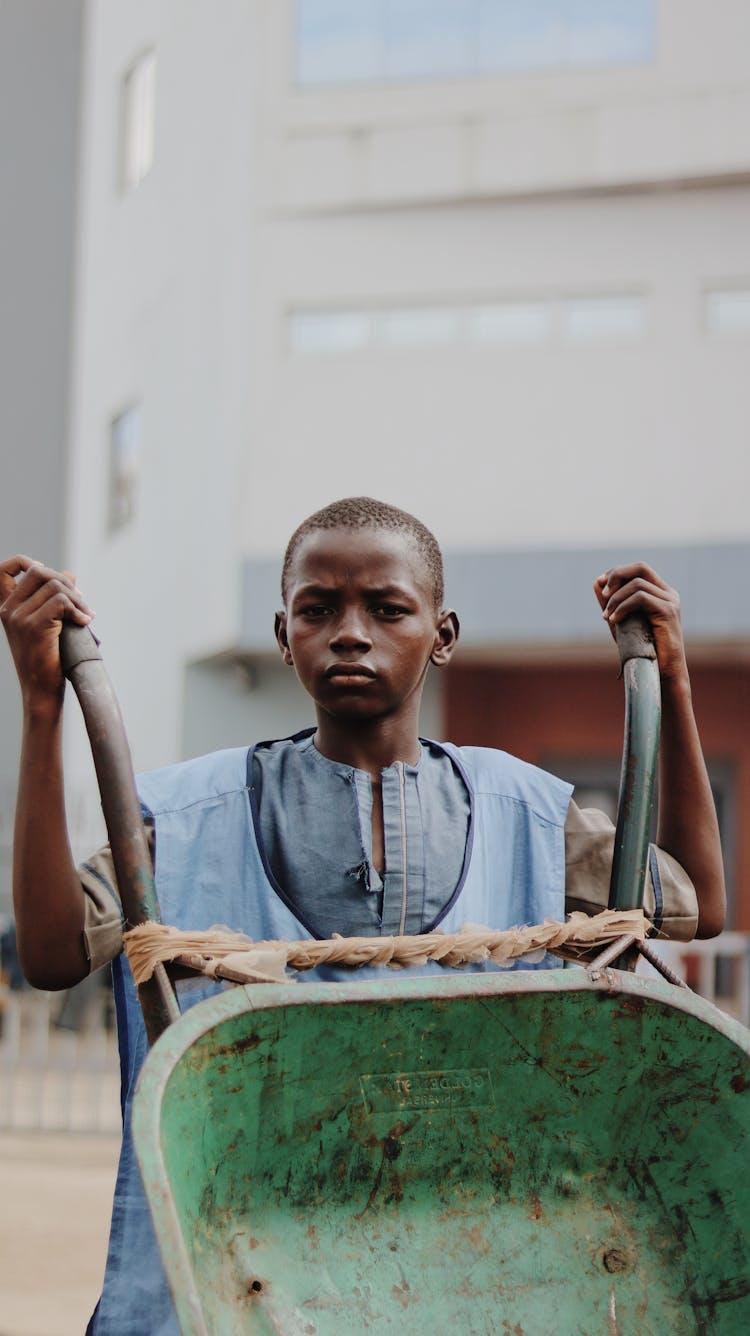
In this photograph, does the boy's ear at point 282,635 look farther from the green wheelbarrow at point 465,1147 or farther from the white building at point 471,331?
the white building at point 471,331

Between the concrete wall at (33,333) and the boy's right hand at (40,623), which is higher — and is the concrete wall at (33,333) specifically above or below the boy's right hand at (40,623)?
above

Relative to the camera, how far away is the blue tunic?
1.79 meters

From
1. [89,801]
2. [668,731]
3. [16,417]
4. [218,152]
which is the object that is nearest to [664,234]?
[218,152]

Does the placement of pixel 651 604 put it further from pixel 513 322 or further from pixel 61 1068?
pixel 513 322

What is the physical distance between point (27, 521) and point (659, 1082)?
15.0 meters

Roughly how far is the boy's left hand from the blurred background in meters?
7.95

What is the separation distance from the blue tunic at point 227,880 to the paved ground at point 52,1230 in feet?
7.64

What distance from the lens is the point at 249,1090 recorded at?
163cm

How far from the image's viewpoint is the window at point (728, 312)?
10477 millimetres

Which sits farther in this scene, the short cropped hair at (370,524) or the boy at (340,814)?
the short cropped hair at (370,524)

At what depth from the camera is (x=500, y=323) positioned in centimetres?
1092

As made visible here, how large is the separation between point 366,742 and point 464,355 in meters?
9.25

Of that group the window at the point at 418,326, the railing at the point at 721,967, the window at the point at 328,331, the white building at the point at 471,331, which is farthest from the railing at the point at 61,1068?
the window at the point at 418,326

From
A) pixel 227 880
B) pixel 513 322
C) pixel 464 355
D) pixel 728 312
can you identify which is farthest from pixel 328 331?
pixel 227 880
